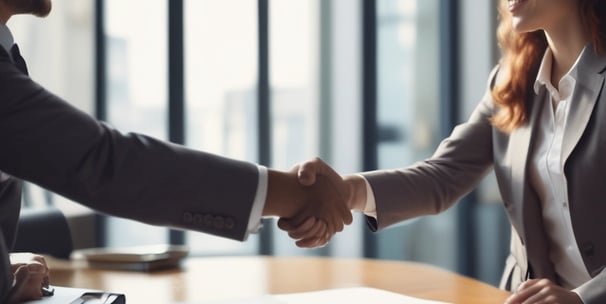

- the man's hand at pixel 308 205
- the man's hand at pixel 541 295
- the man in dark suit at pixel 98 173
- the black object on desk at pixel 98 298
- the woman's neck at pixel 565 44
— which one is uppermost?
the woman's neck at pixel 565 44

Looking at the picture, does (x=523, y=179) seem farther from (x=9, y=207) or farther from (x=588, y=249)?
(x=9, y=207)

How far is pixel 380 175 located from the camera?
1916 millimetres

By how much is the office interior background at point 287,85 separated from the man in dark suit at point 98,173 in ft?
6.93

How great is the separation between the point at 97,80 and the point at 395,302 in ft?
8.34

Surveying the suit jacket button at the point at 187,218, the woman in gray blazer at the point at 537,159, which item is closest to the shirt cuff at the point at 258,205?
the suit jacket button at the point at 187,218

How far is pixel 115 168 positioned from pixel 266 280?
712mm

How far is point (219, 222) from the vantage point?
1248mm

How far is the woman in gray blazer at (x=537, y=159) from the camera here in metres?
1.62

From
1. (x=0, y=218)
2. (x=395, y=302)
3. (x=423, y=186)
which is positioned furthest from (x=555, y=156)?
(x=0, y=218)

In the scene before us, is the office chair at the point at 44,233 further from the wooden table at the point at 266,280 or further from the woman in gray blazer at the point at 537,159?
the woman in gray blazer at the point at 537,159

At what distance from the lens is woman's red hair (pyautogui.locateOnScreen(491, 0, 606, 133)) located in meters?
1.75

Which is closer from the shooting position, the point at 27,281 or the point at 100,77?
the point at 27,281

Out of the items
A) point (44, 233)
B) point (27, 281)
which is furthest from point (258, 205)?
point (44, 233)

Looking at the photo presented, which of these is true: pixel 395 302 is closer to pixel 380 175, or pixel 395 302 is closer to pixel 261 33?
pixel 380 175
